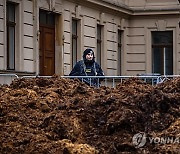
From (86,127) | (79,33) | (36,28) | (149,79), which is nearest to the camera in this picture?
(86,127)

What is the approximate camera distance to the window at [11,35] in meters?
19.7

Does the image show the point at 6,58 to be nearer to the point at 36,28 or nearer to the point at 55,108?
the point at 36,28

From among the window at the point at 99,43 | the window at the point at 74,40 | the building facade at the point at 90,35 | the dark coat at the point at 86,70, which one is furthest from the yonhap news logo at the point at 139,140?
the window at the point at 99,43

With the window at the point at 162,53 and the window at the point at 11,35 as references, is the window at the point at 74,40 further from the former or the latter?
the window at the point at 162,53

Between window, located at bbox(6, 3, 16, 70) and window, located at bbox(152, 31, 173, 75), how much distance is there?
11.5 meters

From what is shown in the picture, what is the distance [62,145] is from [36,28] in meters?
15.2

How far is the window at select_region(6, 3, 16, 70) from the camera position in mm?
19703

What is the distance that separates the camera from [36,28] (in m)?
21.1

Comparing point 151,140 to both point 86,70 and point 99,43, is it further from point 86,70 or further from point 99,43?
point 99,43

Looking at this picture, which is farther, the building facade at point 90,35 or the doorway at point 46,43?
the doorway at point 46,43

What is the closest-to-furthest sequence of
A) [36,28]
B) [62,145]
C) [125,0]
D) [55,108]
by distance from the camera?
[62,145], [55,108], [36,28], [125,0]

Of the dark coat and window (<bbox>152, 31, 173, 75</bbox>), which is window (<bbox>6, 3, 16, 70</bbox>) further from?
window (<bbox>152, 31, 173, 75</bbox>)

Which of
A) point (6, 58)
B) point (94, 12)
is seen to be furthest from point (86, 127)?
point (94, 12)

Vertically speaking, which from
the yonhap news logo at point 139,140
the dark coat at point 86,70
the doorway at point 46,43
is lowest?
the yonhap news logo at point 139,140
